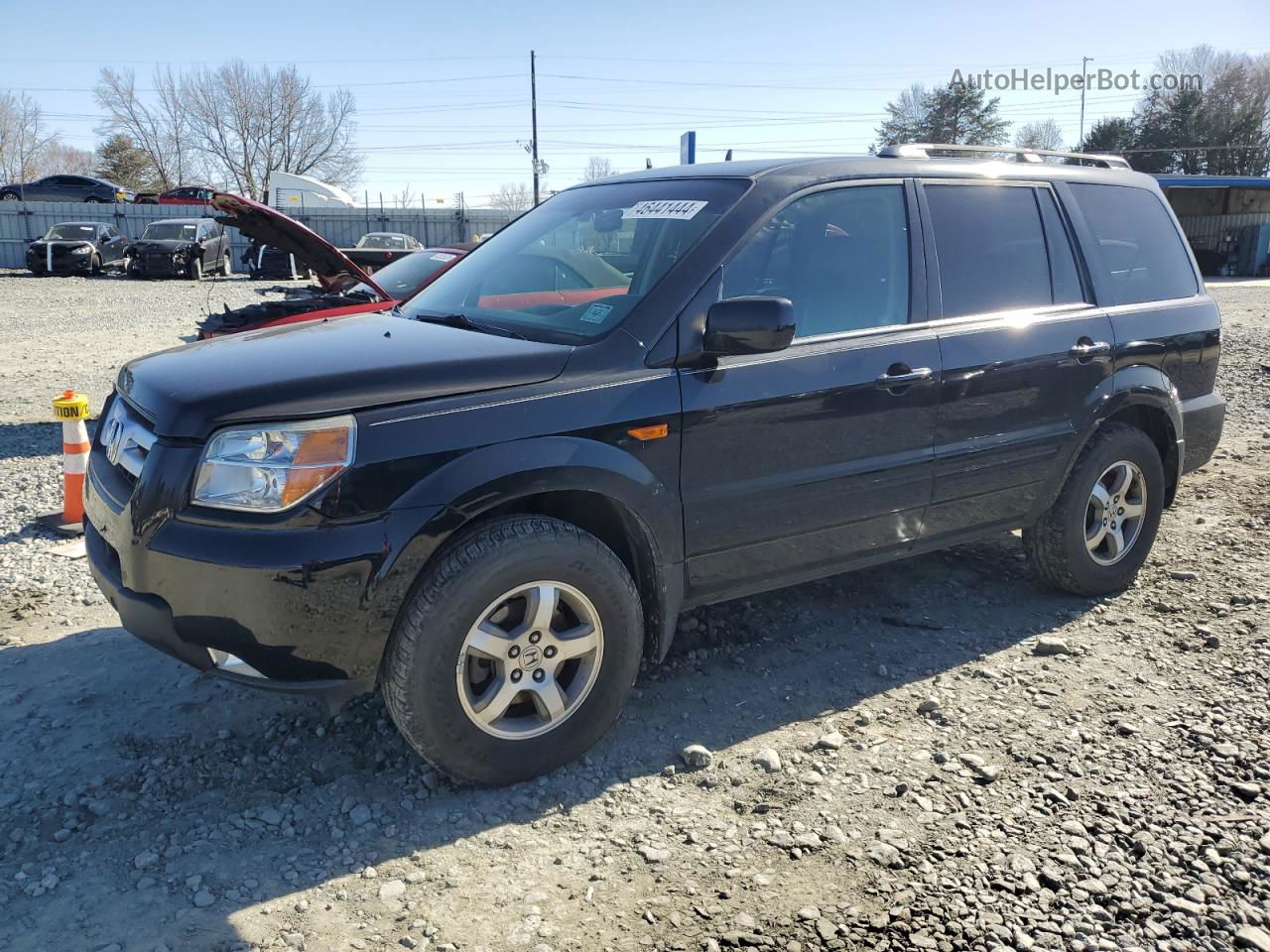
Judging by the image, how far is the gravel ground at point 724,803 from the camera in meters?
2.56

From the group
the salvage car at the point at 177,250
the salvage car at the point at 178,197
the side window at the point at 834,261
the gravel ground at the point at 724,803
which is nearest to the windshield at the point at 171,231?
the salvage car at the point at 177,250

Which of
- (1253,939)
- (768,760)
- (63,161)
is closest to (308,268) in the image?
(768,760)

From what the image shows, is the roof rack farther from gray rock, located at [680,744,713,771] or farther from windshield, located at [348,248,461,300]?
windshield, located at [348,248,461,300]

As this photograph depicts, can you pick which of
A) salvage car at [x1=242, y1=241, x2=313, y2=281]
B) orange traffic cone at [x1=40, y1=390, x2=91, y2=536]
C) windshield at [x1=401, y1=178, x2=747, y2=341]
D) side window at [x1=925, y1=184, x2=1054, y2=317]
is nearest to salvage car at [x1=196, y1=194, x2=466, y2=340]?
orange traffic cone at [x1=40, y1=390, x2=91, y2=536]

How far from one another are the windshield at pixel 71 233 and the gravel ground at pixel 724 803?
2790 centimetres

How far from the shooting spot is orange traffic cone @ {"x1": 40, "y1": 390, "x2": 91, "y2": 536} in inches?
208

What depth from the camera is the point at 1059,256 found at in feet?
14.7

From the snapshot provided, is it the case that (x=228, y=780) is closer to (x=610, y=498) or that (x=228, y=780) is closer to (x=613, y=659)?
(x=613, y=659)

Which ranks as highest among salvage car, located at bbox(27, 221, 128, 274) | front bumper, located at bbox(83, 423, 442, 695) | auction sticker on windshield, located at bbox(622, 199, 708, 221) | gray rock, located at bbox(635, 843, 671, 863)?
salvage car, located at bbox(27, 221, 128, 274)

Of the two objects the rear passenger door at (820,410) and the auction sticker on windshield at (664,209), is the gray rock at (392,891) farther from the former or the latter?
the auction sticker on windshield at (664,209)

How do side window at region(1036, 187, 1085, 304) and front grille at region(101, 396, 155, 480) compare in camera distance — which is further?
side window at region(1036, 187, 1085, 304)

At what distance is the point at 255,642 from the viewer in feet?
9.08

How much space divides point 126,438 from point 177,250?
2656 centimetres

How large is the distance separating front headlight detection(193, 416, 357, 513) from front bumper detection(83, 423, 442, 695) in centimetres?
6
